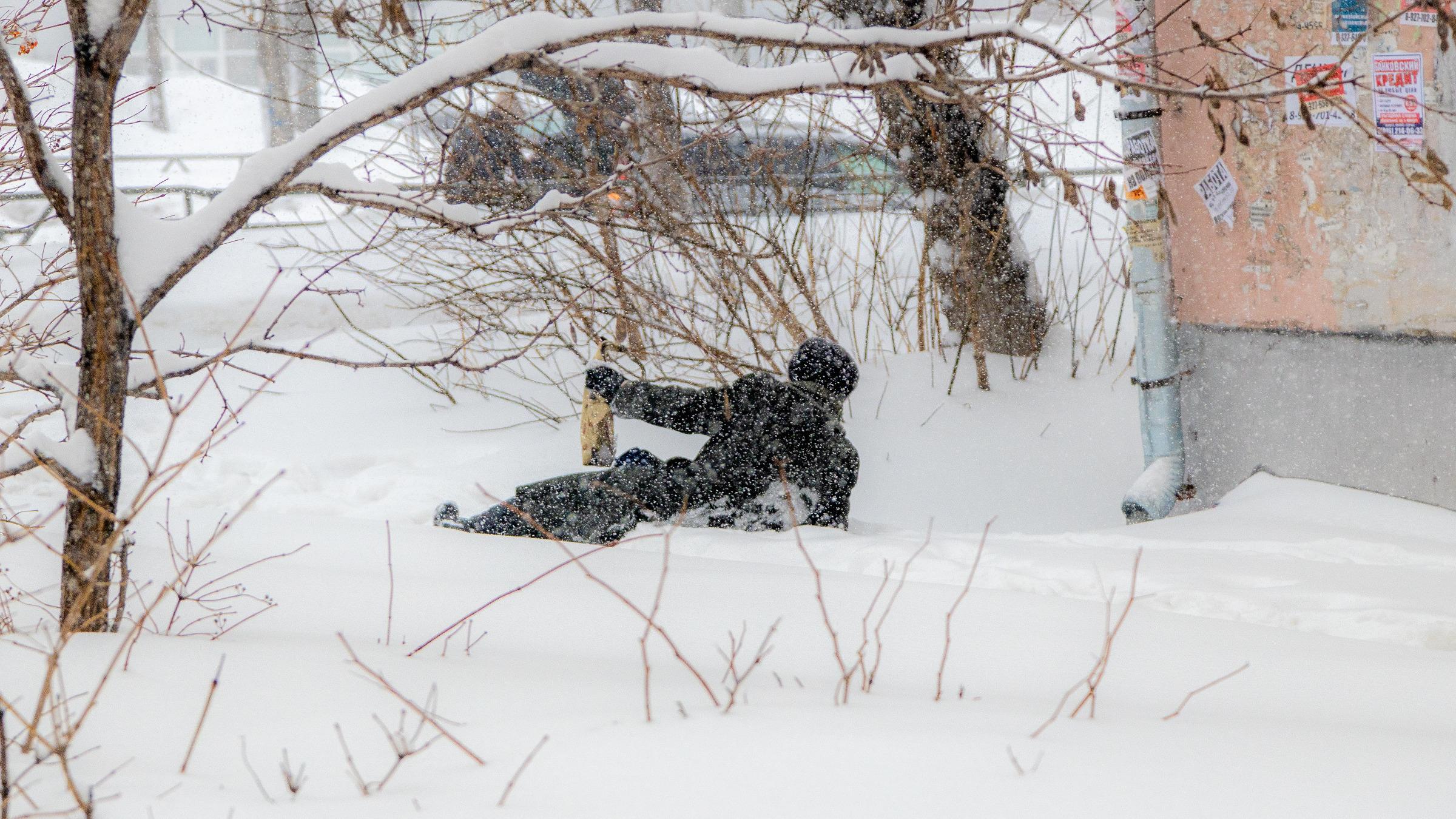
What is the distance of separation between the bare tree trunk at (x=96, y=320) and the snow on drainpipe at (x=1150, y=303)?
357 centimetres

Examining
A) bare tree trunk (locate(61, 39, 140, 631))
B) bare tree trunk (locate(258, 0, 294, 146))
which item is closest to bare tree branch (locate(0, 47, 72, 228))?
bare tree trunk (locate(61, 39, 140, 631))

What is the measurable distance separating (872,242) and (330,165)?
490 centimetres

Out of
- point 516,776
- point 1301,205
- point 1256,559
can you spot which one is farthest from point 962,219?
point 516,776

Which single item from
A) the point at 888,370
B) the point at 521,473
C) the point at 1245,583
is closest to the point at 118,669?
the point at 1245,583

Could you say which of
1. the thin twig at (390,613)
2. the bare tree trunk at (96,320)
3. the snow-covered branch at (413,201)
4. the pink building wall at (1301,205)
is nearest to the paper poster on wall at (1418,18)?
the pink building wall at (1301,205)

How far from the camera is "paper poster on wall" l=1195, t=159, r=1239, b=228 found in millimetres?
4320

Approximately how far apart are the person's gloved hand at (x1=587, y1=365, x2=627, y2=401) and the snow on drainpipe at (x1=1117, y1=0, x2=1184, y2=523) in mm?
2158

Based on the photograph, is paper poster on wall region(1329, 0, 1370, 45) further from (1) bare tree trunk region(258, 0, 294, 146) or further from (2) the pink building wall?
(1) bare tree trunk region(258, 0, 294, 146)

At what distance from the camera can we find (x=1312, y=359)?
4203 mm

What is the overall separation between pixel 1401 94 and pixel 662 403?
112 inches

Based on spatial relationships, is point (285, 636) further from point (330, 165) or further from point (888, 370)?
point (888, 370)

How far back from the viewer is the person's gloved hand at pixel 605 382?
4.42 metres

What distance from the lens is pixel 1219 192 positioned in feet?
14.3

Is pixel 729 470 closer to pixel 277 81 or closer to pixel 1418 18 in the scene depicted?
pixel 1418 18
